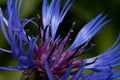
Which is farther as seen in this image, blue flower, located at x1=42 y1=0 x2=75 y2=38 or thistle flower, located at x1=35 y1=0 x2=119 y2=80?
blue flower, located at x1=42 y1=0 x2=75 y2=38

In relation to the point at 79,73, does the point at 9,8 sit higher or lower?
higher

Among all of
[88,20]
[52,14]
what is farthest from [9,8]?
[88,20]

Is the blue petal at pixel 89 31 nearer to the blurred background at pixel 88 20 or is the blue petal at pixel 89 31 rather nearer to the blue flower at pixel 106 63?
the blue flower at pixel 106 63

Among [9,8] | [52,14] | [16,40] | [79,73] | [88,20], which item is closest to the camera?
[79,73]

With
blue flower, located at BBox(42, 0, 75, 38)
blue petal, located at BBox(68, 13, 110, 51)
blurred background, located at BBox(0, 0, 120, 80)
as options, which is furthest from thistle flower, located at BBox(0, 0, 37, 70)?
blurred background, located at BBox(0, 0, 120, 80)

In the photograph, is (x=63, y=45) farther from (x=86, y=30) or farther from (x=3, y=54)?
(x=3, y=54)

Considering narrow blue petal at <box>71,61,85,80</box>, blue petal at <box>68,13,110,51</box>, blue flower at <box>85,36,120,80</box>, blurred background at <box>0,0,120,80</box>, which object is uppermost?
blurred background at <box>0,0,120,80</box>

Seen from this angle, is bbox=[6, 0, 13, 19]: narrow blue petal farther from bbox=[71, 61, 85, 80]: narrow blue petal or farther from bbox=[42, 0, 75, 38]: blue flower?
bbox=[71, 61, 85, 80]: narrow blue petal

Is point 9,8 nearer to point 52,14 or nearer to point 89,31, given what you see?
point 52,14

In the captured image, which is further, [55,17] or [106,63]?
[55,17]

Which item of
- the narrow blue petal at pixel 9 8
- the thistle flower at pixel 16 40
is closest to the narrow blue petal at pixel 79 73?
the thistle flower at pixel 16 40

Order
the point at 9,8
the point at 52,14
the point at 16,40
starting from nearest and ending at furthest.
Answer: the point at 16,40 → the point at 9,8 → the point at 52,14

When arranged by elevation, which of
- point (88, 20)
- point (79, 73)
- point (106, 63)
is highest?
point (88, 20)
